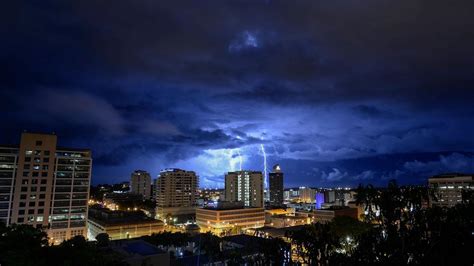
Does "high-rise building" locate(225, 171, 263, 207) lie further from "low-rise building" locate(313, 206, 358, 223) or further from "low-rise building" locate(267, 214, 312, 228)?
"low-rise building" locate(313, 206, 358, 223)

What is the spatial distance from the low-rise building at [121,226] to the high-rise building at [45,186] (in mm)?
6849

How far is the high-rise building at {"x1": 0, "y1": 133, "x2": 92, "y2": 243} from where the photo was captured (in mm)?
69969

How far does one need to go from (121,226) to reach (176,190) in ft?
218

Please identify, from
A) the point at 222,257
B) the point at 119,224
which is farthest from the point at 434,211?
the point at 119,224

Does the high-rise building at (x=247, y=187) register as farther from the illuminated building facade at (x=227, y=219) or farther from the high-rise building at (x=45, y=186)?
the high-rise building at (x=45, y=186)

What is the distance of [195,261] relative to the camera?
51.0 m

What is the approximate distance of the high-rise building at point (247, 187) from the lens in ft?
506

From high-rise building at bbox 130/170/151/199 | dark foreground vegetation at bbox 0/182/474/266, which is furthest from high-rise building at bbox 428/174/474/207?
high-rise building at bbox 130/170/151/199

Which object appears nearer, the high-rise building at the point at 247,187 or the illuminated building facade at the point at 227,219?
the illuminated building facade at the point at 227,219

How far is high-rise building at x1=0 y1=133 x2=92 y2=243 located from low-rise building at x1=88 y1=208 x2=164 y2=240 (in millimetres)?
6849

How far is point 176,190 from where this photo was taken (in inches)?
5792

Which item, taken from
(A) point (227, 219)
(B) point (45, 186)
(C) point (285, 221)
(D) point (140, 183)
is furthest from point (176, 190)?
(B) point (45, 186)

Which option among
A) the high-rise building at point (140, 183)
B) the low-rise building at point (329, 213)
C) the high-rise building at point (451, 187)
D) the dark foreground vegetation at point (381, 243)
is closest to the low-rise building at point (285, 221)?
the low-rise building at point (329, 213)

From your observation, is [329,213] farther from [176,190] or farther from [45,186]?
[45,186]
